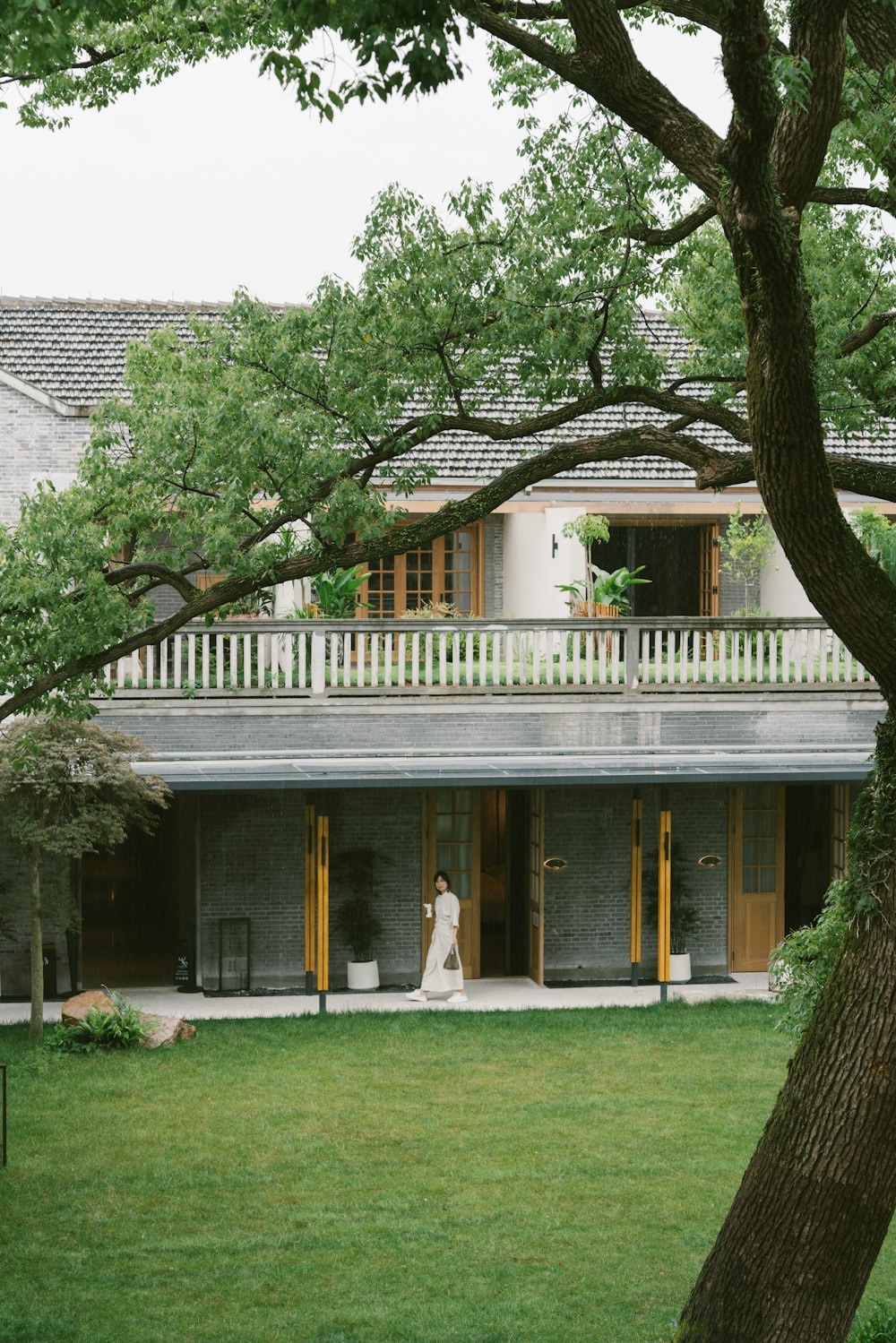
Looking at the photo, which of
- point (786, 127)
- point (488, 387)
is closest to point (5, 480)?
point (488, 387)

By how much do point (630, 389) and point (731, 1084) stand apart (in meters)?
7.07

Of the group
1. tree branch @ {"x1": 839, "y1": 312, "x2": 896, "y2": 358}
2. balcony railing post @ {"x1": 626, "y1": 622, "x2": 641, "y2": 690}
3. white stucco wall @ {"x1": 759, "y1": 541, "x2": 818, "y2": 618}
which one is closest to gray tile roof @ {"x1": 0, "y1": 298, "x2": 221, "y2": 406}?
balcony railing post @ {"x1": 626, "y1": 622, "x2": 641, "y2": 690}

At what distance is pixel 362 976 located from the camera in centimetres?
1873

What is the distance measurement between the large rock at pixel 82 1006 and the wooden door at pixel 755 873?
7813mm

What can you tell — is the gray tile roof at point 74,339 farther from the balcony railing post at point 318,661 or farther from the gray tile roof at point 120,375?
the balcony railing post at point 318,661

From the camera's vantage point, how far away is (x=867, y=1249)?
717 centimetres

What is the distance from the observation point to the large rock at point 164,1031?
625 inches

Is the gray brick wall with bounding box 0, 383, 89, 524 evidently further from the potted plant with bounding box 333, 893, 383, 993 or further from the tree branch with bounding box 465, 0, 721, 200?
the tree branch with bounding box 465, 0, 721, 200

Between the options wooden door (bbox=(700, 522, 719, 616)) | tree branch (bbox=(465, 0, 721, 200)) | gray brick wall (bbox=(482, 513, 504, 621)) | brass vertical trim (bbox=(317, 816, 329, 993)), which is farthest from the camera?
wooden door (bbox=(700, 522, 719, 616))

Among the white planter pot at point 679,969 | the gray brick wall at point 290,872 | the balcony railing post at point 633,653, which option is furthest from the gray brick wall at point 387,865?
the white planter pot at point 679,969

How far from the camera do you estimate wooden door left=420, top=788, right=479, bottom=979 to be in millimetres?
19172

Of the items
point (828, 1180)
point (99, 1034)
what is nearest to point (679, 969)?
point (99, 1034)

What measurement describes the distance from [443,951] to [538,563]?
17.1 feet

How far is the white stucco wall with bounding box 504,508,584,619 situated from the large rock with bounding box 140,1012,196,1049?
6342 millimetres
